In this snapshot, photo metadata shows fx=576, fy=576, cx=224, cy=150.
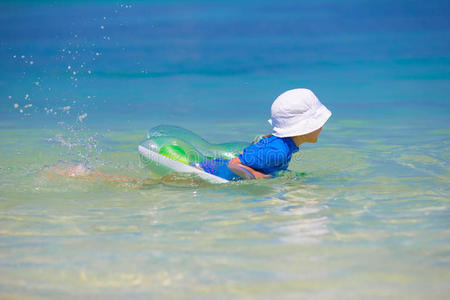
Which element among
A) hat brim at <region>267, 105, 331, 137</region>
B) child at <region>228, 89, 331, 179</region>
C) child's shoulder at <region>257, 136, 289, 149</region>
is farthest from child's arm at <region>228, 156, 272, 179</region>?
hat brim at <region>267, 105, 331, 137</region>

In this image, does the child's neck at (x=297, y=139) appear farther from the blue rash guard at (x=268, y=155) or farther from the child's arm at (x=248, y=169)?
the child's arm at (x=248, y=169)

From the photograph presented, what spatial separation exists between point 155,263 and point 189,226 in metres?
0.51

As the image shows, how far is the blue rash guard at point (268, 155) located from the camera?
12.0 ft

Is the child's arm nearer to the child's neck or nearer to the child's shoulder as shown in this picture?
the child's shoulder

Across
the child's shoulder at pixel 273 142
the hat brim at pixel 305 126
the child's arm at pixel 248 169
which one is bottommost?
the child's arm at pixel 248 169

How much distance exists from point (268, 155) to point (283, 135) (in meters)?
0.19

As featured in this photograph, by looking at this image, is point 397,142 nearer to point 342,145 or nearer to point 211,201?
point 342,145

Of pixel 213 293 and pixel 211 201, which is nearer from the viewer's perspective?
pixel 213 293

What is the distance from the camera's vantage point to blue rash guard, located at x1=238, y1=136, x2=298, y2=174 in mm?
3656

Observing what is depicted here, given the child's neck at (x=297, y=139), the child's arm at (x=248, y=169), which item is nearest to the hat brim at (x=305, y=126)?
the child's neck at (x=297, y=139)

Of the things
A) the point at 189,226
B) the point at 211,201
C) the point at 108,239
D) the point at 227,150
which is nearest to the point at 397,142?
the point at 227,150

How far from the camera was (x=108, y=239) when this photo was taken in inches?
101

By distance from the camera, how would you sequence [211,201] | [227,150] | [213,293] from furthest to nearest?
[227,150] < [211,201] < [213,293]

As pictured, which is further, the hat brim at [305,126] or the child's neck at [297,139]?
the child's neck at [297,139]
